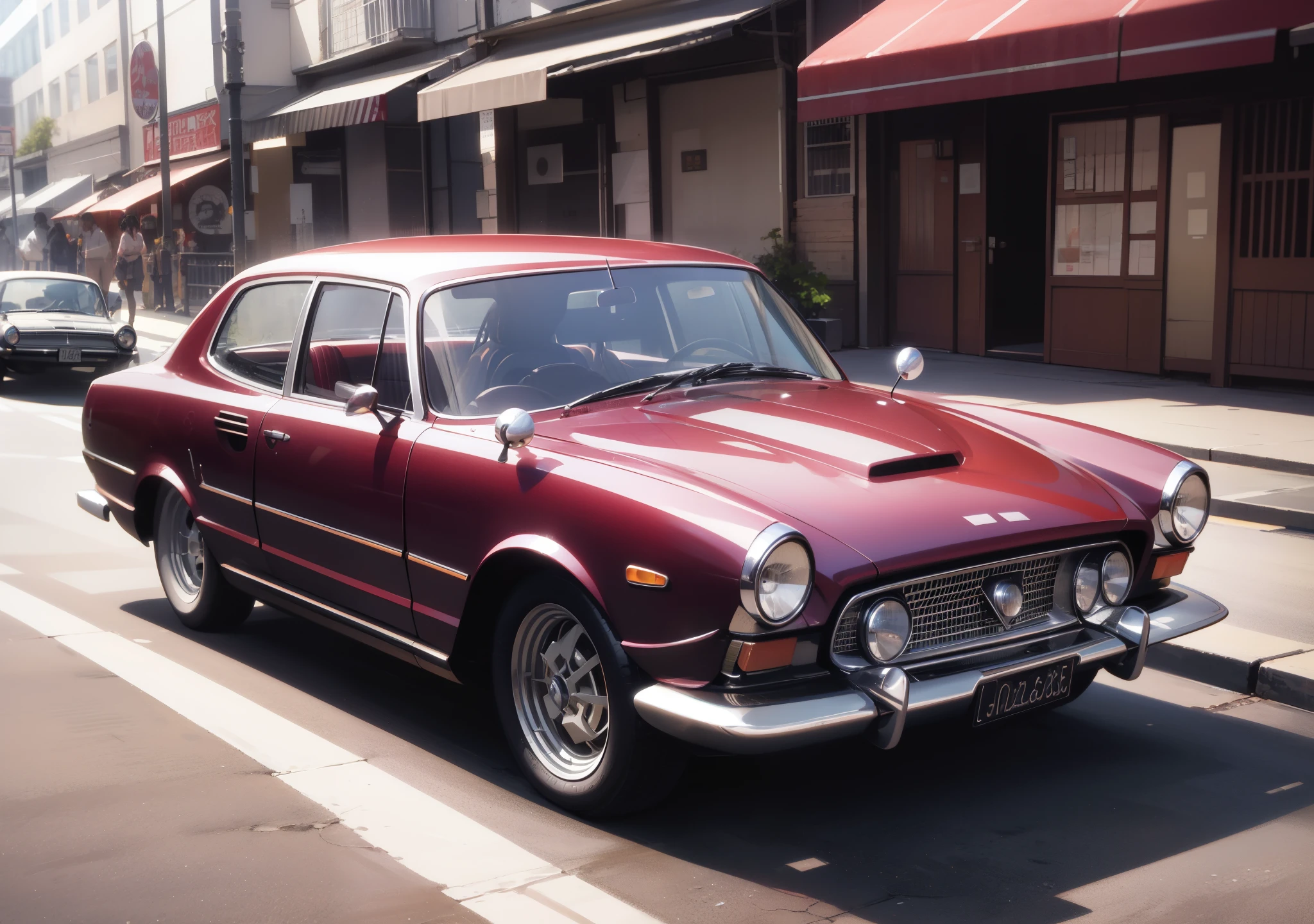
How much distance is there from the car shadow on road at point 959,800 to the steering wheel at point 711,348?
1.35 meters

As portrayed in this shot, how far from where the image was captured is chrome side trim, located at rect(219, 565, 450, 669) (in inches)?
172

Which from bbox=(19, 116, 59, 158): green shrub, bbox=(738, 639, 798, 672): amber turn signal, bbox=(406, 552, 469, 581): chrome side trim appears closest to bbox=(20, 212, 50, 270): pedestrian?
bbox=(19, 116, 59, 158): green shrub

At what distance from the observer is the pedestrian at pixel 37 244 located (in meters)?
41.2

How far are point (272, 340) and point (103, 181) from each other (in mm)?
43108

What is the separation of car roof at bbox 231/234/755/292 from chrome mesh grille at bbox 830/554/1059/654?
178cm

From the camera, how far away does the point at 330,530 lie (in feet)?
15.6

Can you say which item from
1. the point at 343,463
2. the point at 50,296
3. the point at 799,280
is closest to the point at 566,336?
the point at 343,463

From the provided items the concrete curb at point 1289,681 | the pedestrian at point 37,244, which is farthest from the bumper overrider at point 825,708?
the pedestrian at point 37,244

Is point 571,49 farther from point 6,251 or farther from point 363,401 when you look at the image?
point 6,251

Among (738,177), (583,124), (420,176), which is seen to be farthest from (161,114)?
(738,177)

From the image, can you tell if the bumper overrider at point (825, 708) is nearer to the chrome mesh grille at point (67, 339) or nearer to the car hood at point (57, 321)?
the chrome mesh grille at point (67, 339)

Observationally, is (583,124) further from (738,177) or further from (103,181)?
(103,181)

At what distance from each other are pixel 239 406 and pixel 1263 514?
582 centimetres

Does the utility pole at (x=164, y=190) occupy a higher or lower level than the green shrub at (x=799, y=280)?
higher
